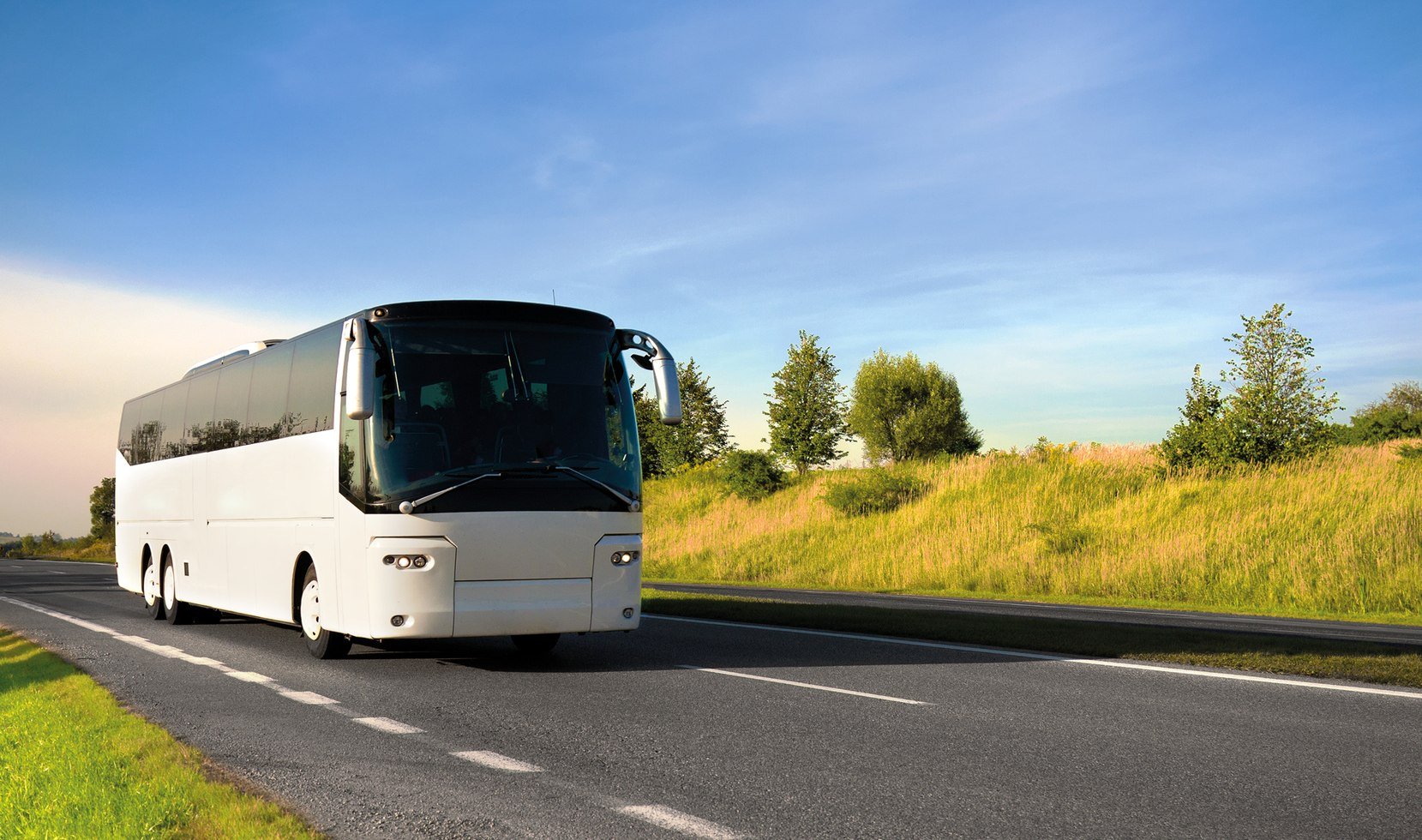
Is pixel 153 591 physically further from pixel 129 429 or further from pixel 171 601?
pixel 129 429

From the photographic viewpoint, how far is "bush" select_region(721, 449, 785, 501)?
1651 inches

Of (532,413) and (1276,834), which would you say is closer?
(1276,834)

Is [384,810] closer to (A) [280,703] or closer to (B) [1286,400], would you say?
(A) [280,703]

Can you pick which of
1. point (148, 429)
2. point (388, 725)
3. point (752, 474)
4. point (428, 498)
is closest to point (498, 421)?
point (428, 498)

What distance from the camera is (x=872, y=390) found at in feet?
279

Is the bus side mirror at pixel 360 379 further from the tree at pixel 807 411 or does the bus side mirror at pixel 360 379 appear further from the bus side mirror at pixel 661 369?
the tree at pixel 807 411

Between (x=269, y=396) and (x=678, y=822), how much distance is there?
9.80 m

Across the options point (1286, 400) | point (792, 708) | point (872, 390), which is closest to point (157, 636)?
point (792, 708)

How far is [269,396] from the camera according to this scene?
44.3ft

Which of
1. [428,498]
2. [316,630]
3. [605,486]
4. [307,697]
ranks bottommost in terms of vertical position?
[307,697]

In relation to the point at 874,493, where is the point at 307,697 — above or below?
below

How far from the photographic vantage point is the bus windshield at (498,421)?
10.5 meters

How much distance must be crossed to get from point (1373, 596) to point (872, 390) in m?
64.5

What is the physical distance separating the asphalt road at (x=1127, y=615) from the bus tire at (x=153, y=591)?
34.3ft
